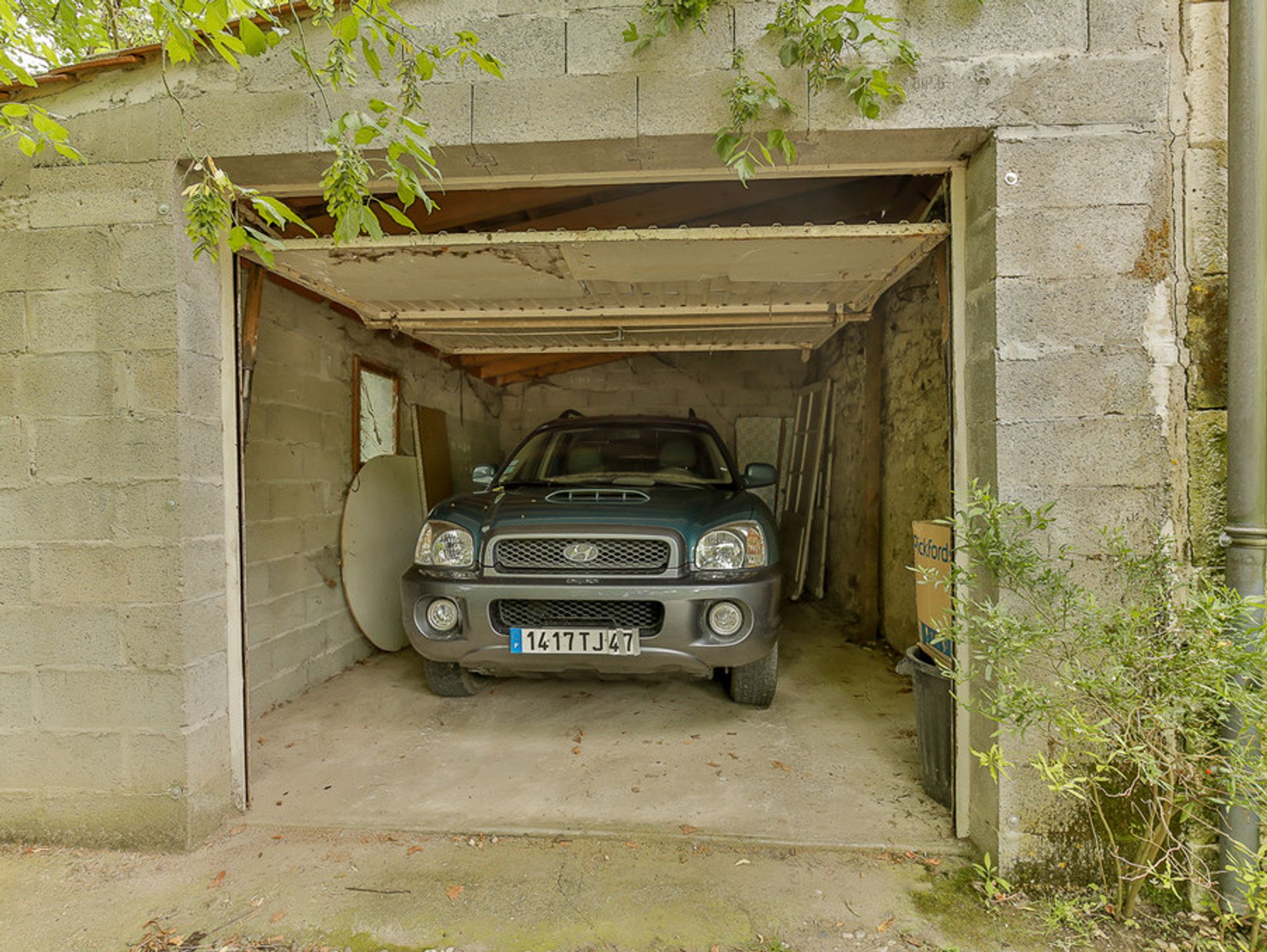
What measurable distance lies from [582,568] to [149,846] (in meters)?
1.75

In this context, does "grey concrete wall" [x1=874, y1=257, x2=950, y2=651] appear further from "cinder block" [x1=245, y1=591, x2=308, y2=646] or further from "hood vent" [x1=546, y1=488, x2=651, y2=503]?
"cinder block" [x1=245, y1=591, x2=308, y2=646]

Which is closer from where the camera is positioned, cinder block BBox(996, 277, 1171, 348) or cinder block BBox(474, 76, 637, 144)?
cinder block BBox(996, 277, 1171, 348)

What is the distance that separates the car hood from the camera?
2.67 m

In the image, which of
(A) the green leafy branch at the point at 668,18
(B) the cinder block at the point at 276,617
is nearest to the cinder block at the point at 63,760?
(B) the cinder block at the point at 276,617

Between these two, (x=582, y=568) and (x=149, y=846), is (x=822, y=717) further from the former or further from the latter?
(x=149, y=846)

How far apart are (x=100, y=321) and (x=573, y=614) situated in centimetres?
204

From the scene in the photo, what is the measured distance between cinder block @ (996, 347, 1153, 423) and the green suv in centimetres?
125

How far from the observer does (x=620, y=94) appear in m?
1.83

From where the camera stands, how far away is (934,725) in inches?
83.3

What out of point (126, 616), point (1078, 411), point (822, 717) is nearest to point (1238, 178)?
point (1078, 411)

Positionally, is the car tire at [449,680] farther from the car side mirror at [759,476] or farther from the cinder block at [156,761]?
the car side mirror at [759,476]

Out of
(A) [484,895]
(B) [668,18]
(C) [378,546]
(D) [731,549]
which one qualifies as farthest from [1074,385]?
(C) [378,546]

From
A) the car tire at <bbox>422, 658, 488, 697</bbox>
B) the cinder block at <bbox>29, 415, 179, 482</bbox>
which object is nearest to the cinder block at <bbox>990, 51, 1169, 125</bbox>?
the cinder block at <bbox>29, 415, 179, 482</bbox>

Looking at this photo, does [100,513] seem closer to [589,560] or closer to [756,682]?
[589,560]
